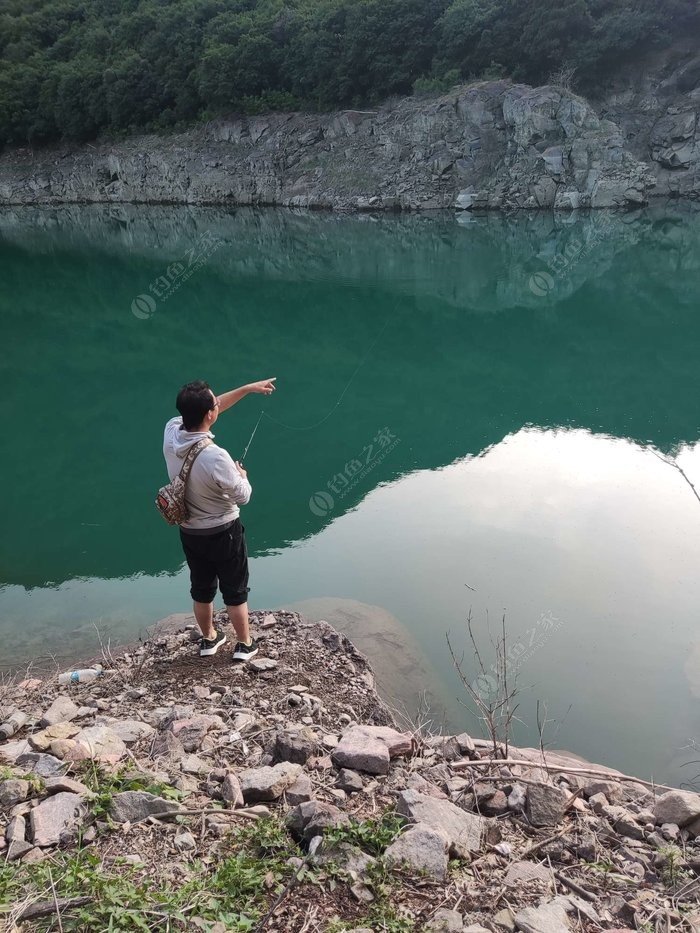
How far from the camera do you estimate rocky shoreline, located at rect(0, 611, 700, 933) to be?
103 inches

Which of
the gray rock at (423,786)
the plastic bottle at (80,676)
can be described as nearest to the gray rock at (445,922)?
the gray rock at (423,786)

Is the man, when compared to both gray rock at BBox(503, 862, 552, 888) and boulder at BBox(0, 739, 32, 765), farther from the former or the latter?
gray rock at BBox(503, 862, 552, 888)

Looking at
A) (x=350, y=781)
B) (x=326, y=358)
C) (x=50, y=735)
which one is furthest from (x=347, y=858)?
(x=326, y=358)

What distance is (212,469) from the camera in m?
4.24

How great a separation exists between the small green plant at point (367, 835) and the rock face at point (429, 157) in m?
37.6

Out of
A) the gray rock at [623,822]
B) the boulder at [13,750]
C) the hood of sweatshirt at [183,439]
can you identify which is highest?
the hood of sweatshirt at [183,439]

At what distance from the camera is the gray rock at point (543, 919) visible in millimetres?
2588

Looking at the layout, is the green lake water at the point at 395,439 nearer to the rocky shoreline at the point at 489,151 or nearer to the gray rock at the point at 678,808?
the gray rock at the point at 678,808

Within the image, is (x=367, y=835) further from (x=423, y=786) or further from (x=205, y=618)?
(x=205, y=618)

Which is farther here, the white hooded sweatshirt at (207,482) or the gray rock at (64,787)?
the white hooded sweatshirt at (207,482)

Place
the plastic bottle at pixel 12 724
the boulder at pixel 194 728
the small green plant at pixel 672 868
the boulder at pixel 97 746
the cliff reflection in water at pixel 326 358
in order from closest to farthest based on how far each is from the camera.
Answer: the small green plant at pixel 672 868 → the boulder at pixel 97 746 → the boulder at pixel 194 728 → the plastic bottle at pixel 12 724 → the cliff reflection in water at pixel 326 358

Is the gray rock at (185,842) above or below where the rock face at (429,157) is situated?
below

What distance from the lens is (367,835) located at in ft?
9.59

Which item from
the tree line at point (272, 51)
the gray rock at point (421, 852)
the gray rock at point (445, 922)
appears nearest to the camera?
the gray rock at point (445, 922)
